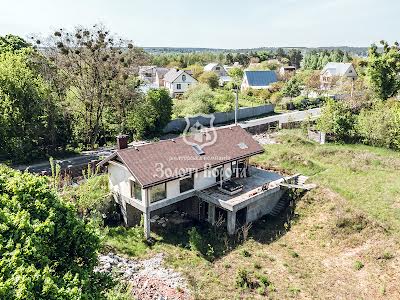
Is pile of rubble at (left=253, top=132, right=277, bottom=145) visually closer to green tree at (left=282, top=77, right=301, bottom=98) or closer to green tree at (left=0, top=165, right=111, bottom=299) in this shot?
green tree at (left=282, top=77, right=301, bottom=98)

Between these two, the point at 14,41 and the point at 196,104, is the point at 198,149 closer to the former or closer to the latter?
the point at 196,104

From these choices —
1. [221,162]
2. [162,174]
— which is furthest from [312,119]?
[162,174]

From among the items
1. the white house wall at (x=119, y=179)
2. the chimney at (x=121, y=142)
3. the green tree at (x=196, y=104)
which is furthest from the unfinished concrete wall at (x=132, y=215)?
the green tree at (x=196, y=104)

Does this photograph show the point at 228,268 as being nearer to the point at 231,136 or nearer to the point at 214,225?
the point at 214,225

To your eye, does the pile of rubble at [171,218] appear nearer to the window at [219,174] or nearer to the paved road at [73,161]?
the window at [219,174]

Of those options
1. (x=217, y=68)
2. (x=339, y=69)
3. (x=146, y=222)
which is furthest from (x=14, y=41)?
(x=339, y=69)
